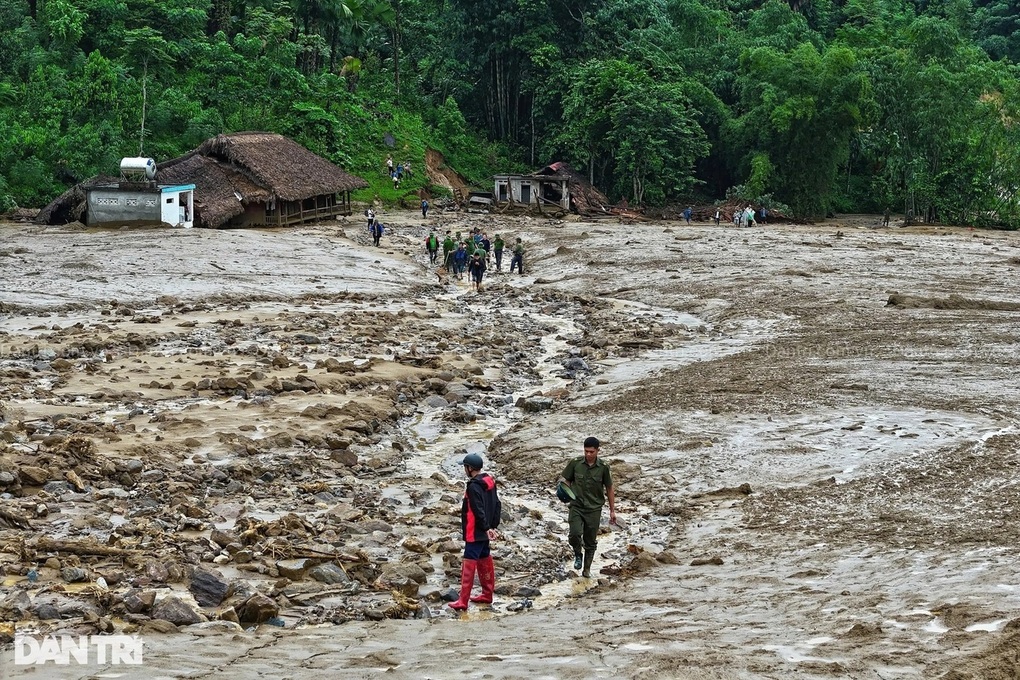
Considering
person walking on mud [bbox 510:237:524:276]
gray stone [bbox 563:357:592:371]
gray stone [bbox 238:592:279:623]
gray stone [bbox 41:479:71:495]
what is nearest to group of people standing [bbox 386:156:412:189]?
person walking on mud [bbox 510:237:524:276]

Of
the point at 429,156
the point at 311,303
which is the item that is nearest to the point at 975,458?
the point at 311,303

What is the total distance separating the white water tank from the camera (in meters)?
39.8

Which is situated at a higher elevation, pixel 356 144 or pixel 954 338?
pixel 356 144

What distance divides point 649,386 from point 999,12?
71195mm

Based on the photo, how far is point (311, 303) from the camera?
92.0 feet

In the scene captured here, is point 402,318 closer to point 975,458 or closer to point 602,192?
point 975,458

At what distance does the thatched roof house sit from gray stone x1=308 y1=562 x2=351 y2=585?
3250 centimetres

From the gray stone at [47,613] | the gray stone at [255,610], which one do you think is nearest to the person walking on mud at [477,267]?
the gray stone at [255,610]

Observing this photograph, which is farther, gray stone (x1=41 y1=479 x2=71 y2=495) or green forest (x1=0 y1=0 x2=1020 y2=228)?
green forest (x1=0 y1=0 x2=1020 y2=228)

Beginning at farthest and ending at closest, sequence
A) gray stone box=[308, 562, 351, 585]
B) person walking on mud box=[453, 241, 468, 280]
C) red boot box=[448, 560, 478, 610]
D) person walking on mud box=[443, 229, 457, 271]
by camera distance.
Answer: person walking on mud box=[443, 229, 457, 271] < person walking on mud box=[453, 241, 468, 280] < gray stone box=[308, 562, 351, 585] < red boot box=[448, 560, 478, 610]

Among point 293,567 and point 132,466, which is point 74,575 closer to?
point 293,567

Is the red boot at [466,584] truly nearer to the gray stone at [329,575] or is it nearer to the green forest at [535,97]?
the gray stone at [329,575]

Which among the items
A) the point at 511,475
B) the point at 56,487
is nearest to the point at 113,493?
the point at 56,487

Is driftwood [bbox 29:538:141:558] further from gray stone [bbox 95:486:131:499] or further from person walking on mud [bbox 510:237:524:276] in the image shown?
person walking on mud [bbox 510:237:524:276]
